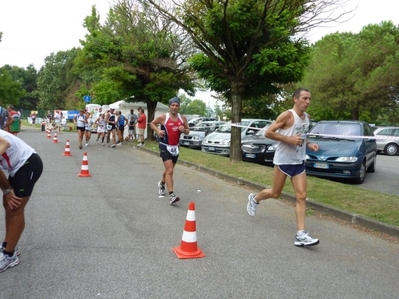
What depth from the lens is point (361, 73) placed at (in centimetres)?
3167

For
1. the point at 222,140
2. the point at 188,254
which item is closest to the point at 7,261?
the point at 188,254

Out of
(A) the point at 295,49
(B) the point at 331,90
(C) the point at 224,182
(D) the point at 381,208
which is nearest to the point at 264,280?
(D) the point at 381,208

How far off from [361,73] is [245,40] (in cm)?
2296

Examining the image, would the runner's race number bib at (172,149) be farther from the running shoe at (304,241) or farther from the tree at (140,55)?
the tree at (140,55)

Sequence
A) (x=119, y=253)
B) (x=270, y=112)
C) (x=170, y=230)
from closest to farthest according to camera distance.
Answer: (x=119, y=253) → (x=170, y=230) → (x=270, y=112)

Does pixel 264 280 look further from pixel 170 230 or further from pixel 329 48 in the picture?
pixel 329 48

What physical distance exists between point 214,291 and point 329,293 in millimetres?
1134

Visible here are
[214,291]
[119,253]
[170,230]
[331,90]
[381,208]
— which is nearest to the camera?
[214,291]

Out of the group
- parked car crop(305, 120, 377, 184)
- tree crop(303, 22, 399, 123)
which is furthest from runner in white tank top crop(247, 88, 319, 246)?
tree crop(303, 22, 399, 123)

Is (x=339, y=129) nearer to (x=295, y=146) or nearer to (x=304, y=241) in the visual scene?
(x=295, y=146)

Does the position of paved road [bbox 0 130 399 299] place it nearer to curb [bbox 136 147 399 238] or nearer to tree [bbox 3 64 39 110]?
curb [bbox 136 147 399 238]

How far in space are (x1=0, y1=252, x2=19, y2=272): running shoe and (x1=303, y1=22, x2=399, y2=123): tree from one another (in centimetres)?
2993

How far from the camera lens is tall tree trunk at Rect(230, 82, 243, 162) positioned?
12.6 meters

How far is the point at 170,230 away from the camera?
548 centimetres
